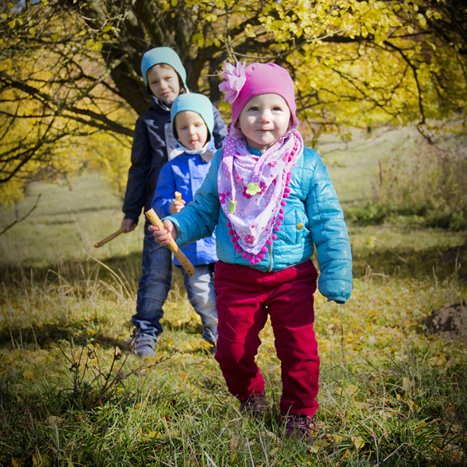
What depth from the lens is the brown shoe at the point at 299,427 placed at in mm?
1687

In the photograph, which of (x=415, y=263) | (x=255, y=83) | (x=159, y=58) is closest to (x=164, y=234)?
(x=255, y=83)

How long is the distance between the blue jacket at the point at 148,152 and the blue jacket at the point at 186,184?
32cm

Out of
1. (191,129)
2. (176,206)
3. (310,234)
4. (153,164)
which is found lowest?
(310,234)

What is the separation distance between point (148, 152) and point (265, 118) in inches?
Result: 57.5

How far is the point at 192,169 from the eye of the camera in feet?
8.50

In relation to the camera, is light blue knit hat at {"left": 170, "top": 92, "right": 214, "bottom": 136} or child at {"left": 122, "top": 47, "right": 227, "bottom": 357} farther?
child at {"left": 122, "top": 47, "right": 227, "bottom": 357}

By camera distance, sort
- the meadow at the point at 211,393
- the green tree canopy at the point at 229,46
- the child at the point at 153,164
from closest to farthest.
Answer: the meadow at the point at 211,393
the child at the point at 153,164
the green tree canopy at the point at 229,46

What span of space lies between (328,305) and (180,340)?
1291 millimetres

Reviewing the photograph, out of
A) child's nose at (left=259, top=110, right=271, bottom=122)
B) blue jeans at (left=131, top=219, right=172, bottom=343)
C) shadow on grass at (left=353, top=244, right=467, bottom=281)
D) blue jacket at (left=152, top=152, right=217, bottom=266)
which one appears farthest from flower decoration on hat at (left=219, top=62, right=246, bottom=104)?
shadow on grass at (left=353, top=244, right=467, bottom=281)

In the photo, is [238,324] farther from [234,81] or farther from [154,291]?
[154,291]

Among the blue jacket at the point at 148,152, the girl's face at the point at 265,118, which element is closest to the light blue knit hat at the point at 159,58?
the blue jacket at the point at 148,152

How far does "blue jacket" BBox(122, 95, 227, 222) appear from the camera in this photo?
2.89m

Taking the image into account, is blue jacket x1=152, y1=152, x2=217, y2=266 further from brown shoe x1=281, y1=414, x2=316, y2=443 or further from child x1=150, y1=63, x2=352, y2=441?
brown shoe x1=281, y1=414, x2=316, y2=443

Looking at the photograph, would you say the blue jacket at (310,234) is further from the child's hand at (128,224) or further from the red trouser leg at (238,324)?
the child's hand at (128,224)
